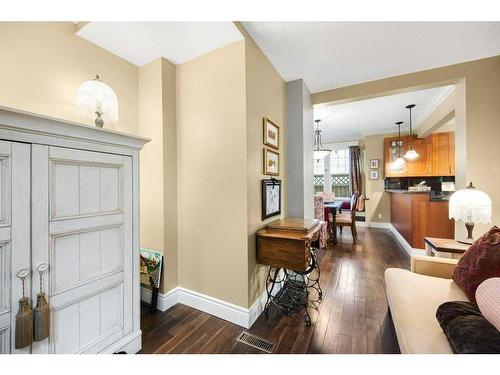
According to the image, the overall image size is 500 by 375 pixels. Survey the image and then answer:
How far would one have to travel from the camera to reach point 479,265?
4.04 ft

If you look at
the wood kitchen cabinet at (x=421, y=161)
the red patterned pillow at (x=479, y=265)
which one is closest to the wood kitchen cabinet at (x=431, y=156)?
the wood kitchen cabinet at (x=421, y=161)

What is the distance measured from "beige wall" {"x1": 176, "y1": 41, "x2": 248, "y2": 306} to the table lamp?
6.35 feet

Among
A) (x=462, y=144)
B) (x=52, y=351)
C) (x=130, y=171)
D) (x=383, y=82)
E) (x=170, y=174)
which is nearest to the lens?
(x=52, y=351)

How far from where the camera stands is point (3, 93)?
140 centimetres

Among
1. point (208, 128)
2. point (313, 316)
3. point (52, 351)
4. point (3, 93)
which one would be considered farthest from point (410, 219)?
point (3, 93)

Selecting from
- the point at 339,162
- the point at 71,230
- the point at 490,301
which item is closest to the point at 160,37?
the point at 71,230

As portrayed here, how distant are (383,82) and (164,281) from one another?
336cm

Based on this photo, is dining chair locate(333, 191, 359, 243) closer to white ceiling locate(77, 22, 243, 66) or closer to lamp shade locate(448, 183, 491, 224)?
lamp shade locate(448, 183, 491, 224)

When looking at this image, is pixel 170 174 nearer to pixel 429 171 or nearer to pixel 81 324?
pixel 81 324

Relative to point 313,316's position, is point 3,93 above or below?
above

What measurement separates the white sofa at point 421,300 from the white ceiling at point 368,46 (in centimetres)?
194

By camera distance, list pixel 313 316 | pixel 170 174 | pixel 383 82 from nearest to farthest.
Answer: pixel 313 316
pixel 170 174
pixel 383 82

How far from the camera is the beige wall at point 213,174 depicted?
5.95ft

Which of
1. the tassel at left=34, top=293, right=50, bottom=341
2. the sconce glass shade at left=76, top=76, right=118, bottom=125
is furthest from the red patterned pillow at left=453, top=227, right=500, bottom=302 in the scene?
the sconce glass shade at left=76, top=76, right=118, bottom=125
